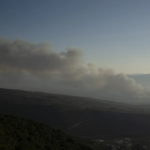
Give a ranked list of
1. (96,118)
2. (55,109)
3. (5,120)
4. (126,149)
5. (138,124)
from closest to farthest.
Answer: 1. (5,120)
2. (126,149)
3. (138,124)
4. (96,118)
5. (55,109)

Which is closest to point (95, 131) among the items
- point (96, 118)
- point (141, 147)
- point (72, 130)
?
point (72, 130)

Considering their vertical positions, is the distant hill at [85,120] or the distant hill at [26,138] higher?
the distant hill at [26,138]

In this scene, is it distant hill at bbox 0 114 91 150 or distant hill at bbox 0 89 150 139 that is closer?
distant hill at bbox 0 114 91 150

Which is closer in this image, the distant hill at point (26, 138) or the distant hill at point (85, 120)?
the distant hill at point (26, 138)

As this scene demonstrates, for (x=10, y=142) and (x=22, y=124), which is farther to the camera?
(x=22, y=124)

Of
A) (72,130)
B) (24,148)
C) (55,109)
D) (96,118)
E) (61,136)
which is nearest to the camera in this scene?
(24,148)

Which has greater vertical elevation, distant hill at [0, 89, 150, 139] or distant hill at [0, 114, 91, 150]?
distant hill at [0, 114, 91, 150]

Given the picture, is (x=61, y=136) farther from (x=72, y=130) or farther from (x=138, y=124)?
(x=138, y=124)

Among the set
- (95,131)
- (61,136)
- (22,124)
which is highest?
(22,124)

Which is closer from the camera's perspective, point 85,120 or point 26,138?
point 26,138

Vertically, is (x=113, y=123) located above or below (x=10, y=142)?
below

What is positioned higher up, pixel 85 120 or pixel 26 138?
pixel 26 138
